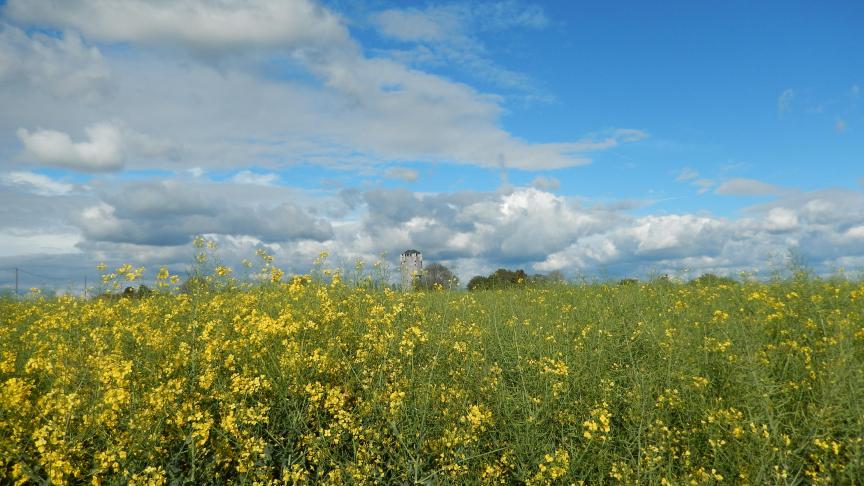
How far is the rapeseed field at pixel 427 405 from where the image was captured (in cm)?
382

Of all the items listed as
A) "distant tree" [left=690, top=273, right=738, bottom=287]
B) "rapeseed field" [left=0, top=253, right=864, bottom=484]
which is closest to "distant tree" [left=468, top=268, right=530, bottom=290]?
"distant tree" [left=690, top=273, right=738, bottom=287]

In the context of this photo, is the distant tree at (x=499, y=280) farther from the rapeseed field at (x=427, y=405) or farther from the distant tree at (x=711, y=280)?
the rapeseed field at (x=427, y=405)

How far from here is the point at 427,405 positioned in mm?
4215

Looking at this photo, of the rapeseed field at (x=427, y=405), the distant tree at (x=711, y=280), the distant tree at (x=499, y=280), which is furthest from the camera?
the distant tree at (x=499, y=280)

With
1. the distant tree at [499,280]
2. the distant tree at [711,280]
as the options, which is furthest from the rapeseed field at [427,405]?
the distant tree at [499,280]

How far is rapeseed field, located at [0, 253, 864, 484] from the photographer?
12.5ft

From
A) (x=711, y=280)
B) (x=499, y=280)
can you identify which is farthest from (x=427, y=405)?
(x=499, y=280)

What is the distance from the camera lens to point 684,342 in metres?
5.39

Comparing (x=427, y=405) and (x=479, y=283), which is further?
(x=479, y=283)

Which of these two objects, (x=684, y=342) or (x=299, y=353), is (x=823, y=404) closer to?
(x=684, y=342)

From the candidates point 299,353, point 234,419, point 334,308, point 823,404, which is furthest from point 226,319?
point 823,404

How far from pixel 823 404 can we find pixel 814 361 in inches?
47.2

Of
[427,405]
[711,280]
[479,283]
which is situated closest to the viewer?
[427,405]

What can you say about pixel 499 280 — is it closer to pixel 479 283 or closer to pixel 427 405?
pixel 479 283
